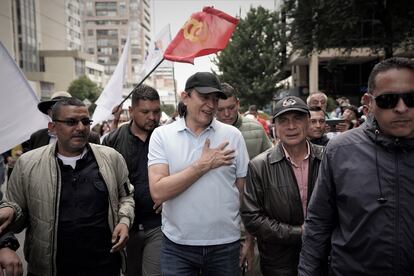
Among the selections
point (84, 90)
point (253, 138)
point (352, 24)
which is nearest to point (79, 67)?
point (84, 90)

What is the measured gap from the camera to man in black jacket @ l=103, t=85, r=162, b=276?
11.7 ft

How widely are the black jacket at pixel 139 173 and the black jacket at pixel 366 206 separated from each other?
183cm

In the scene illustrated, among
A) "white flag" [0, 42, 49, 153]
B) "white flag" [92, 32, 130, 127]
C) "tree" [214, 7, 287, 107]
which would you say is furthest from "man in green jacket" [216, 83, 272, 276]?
"tree" [214, 7, 287, 107]

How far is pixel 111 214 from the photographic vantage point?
2895 millimetres

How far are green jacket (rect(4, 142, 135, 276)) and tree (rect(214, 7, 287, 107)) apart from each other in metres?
33.6

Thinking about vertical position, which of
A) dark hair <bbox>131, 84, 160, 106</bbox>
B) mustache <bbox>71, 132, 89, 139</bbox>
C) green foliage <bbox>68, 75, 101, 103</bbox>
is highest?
green foliage <bbox>68, 75, 101, 103</bbox>

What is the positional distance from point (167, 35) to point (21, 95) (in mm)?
5012

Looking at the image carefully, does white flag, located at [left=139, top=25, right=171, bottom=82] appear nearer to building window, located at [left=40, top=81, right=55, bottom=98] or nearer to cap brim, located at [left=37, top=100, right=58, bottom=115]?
cap brim, located at [left=37, top=100, right=58, bottom=115]

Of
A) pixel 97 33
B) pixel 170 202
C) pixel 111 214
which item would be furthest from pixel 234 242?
pixel 97 33

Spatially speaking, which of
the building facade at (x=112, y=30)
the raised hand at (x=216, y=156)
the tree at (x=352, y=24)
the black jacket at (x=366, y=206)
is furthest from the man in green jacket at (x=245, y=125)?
the building facade at (x=112, y=30)

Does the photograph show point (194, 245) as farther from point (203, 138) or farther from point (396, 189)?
point (396, 189)

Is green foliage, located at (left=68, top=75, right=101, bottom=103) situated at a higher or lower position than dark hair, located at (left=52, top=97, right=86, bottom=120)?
higher

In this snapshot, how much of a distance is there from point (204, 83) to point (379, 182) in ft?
4.68

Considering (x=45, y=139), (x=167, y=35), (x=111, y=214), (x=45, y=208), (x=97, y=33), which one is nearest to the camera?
(x=45, y=208)
